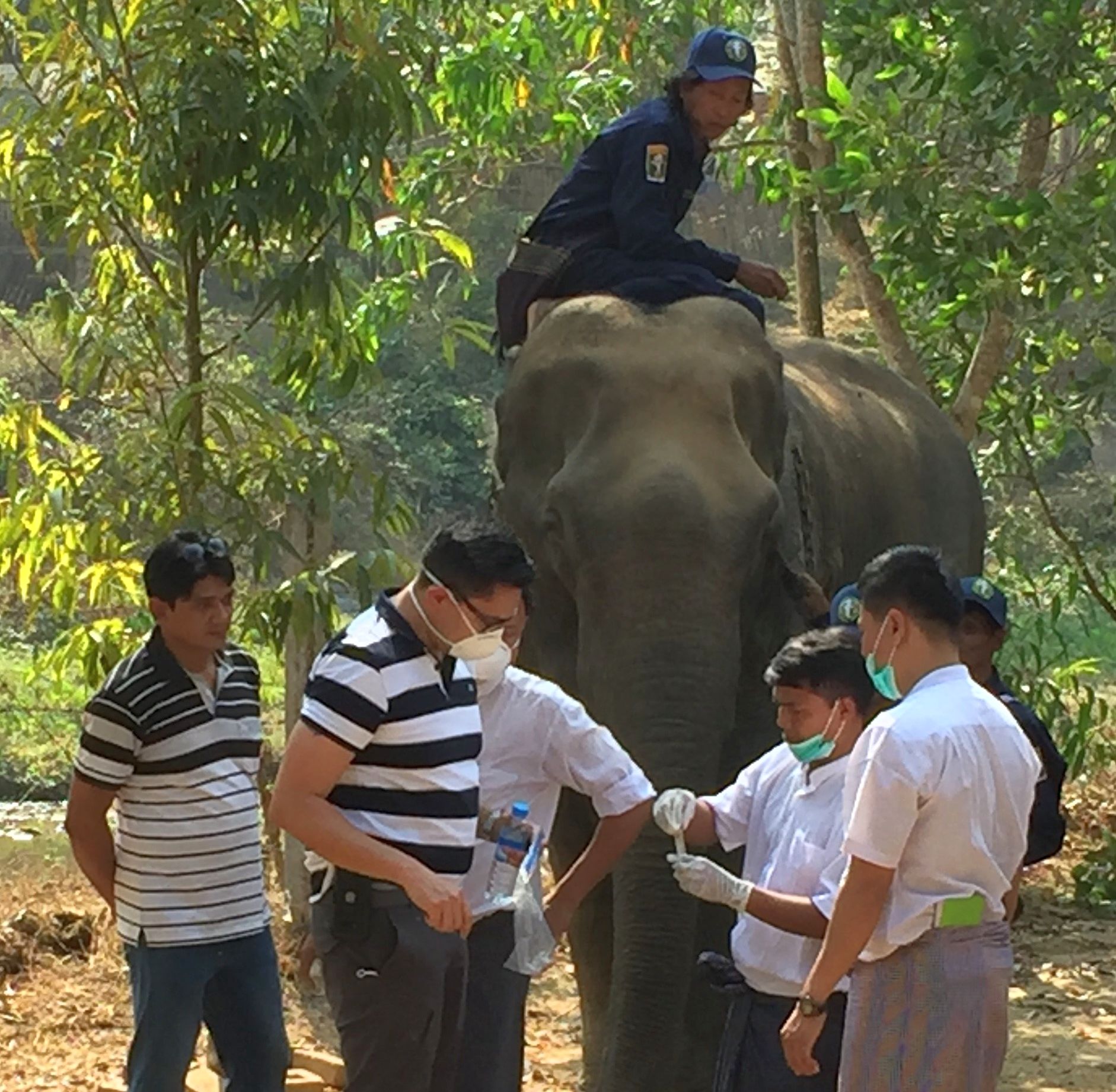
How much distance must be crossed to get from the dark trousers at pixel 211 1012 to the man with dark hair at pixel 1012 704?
1.69m

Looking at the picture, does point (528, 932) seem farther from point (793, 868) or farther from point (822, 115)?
point (822, 115)

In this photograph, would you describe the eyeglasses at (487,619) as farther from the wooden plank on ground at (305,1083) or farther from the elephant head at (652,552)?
the wooden plank on ground at (305,1083)

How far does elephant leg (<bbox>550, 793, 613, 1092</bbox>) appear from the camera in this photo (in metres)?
6.44

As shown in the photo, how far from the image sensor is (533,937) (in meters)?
4.85

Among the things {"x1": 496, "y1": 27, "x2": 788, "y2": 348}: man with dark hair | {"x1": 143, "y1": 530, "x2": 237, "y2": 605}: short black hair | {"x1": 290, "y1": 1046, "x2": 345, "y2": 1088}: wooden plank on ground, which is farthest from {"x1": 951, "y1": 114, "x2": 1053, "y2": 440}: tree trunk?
{"x1": 143, "y1": 530, "x2": 237, "y2": 605}: short black hair

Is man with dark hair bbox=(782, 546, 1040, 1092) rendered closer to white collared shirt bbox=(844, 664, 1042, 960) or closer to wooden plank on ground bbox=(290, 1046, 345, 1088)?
white collared shirt bbox=(844, 664, 1042, 960)

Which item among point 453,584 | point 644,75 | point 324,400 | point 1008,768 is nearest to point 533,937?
point 453,584

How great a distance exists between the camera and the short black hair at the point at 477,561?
172 inches

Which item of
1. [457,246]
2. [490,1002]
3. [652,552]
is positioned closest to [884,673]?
[490,1002]

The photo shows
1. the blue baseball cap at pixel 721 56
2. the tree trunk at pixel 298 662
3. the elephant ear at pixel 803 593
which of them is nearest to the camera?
the elephant ear at pixel 803 593

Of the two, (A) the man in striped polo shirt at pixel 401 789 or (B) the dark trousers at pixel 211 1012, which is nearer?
(A) the man in striped polo shirt at pixel 401 789

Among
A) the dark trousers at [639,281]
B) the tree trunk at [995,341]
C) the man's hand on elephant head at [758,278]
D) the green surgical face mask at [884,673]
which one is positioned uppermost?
the tree trunk at [995,341]

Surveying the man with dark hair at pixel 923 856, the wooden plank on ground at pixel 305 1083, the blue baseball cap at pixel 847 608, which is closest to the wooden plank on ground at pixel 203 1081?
the wooden plank on ground at pixel 305 1083

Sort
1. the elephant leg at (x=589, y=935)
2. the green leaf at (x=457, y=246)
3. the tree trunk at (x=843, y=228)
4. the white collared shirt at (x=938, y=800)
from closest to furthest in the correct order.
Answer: the white collared shirt at (x=938, y=800), the elephant leg at (x=589, y=935), the green leaf at (x=457, y=246), the tree trunk at (x=843, y=228)
